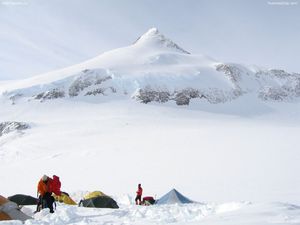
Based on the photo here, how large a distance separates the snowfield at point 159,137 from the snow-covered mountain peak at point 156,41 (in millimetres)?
10818

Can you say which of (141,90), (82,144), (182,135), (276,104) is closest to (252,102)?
(276,104)

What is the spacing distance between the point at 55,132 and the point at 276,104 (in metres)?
60.3

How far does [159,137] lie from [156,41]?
104348 millimetres

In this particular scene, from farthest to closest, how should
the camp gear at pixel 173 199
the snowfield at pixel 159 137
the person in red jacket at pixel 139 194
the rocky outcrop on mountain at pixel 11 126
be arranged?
the rocky outcrop on mountain at pixel 11 126 → the camp gear at pixel 173 199 → the person in red jacket at pixel 139 194 → the snowfield at pixel 159 137

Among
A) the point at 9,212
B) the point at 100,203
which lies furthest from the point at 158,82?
the point at 9,212

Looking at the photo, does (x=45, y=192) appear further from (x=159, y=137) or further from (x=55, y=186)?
(x=159, y=137)

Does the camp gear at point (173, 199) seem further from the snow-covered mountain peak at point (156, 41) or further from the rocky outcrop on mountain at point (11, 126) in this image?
the snow-covered mountain peak at point (156, 41)

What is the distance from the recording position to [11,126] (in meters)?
67.2

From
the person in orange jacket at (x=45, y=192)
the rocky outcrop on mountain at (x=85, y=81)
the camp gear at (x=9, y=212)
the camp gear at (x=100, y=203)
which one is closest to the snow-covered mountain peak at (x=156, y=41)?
the rocky outcrop on mountain at (x=85, y=81)

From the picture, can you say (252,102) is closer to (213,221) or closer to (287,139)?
(287,139)

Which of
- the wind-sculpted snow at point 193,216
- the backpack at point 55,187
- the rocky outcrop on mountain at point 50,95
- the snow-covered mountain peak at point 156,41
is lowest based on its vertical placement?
the wind-sculpted snow at point 193,216

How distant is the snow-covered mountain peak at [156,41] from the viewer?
5787 inches

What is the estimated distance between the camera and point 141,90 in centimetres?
9375

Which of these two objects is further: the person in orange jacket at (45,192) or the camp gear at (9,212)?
the person in orange jacket at (45,192)
